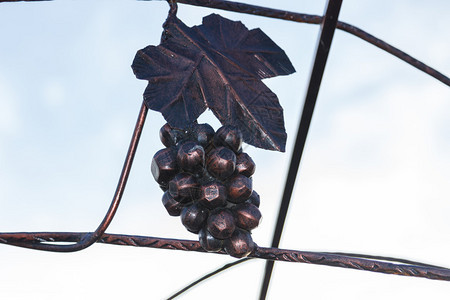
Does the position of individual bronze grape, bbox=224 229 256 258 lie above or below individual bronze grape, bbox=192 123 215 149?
below

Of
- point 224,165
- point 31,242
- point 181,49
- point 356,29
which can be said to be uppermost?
point 356,29

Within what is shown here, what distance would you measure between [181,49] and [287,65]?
5.0 inches

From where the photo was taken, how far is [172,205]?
51 centimetres

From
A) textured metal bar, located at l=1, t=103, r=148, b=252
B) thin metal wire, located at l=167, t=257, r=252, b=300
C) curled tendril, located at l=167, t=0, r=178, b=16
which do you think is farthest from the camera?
thin metal wire, located at l=167, t=257, r=252, b=300

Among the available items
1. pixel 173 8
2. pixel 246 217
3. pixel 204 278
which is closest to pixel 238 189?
pixel 246 217

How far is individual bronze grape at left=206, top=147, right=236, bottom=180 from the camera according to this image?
483 millimetres

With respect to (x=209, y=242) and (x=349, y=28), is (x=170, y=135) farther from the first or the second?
(x=349, y=28)

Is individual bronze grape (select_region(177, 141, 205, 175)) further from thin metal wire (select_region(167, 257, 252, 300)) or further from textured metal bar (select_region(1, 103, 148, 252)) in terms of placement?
thin metal wire (select_region(167, 257, 252, 300))

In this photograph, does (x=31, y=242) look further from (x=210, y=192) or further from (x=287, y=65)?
(x=287, y=65)

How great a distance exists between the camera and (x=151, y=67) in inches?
21.5

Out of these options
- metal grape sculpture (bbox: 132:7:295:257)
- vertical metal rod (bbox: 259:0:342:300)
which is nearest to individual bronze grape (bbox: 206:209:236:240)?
metal grape sculpture (bbox: 132:7:295:257)

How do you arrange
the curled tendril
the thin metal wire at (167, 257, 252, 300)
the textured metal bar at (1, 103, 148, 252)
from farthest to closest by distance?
1. the thin metal wire at (167, 257, 252, 300)
2. the curled tendril
3. the textured metal bar at (1, 103, 148, 252)

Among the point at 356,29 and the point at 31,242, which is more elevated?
the point at 356,29

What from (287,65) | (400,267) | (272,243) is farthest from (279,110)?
(272,243)
